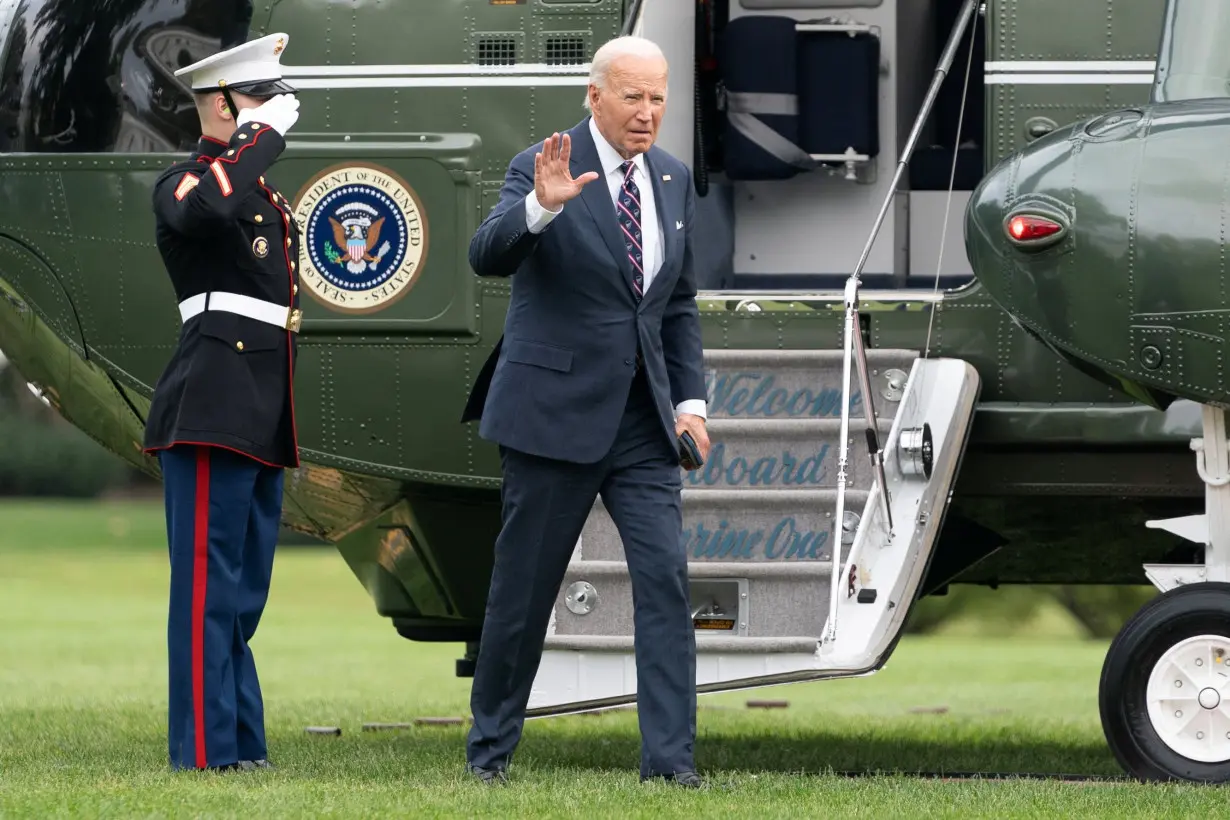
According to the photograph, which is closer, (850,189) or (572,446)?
(572,446)

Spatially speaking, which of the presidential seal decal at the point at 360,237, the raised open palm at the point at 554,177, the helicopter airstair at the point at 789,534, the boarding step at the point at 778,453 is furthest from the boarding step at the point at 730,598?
the raised open palm at the point at 554,177

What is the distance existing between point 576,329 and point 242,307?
40.0 inches

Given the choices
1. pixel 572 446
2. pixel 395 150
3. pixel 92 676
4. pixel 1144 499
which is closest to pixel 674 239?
pixel 572 446

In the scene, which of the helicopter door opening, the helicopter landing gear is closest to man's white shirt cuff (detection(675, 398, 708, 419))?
the helicopter landing gear

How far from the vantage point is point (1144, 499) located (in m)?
7.29

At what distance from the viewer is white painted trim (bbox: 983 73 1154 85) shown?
6.97m

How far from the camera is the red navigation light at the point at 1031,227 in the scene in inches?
241

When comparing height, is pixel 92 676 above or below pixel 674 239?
below

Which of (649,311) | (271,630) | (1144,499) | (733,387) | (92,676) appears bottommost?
(271,630)

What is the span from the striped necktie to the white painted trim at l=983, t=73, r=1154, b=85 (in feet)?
6.31

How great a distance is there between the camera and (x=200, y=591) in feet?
19.1

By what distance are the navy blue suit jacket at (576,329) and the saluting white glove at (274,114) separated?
744 mm

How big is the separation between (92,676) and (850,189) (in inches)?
295

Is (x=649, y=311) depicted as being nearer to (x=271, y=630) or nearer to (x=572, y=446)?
(x=572, y=446)
